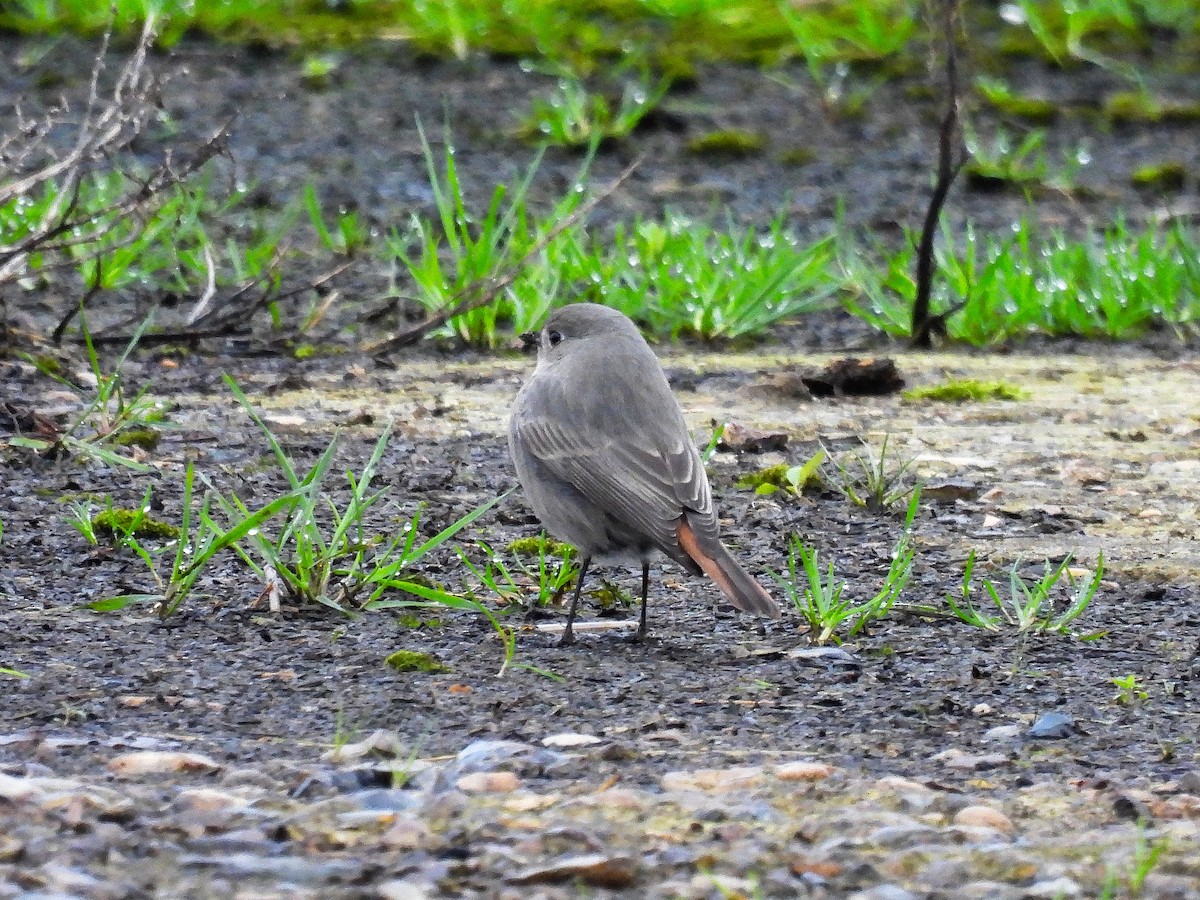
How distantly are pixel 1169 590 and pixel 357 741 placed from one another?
2145 millimetres

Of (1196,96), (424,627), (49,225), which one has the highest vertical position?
(1196,96)

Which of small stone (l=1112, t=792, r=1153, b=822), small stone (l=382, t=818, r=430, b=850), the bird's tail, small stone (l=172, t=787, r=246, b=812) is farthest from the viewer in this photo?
the bird's tail

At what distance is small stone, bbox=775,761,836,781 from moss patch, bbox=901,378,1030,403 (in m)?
3.16

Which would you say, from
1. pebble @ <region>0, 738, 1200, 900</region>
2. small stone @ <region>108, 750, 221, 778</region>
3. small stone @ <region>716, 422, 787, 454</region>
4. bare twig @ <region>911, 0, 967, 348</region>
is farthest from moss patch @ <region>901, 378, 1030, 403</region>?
small stone @ <region>108, 750, 221, 778</region>

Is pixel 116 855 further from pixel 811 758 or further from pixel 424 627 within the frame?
pixel 424 627

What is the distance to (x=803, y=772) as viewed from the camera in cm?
310

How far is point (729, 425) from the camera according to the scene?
5703 millimetres

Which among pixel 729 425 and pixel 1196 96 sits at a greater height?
pixel 1196 96

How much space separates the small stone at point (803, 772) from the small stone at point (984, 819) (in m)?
0.27

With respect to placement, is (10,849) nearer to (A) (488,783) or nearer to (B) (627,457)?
(A) (488,783)

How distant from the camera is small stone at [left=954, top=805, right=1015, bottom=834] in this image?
2854mm

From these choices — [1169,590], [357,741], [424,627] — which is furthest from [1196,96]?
[357,741]

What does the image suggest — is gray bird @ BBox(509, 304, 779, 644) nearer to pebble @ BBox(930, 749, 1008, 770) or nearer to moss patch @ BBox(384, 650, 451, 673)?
moss patch @ BBox(384, 650, 451, 673)

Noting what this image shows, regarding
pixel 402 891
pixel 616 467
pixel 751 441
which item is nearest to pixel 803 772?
pixel 402 891
